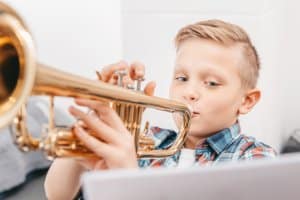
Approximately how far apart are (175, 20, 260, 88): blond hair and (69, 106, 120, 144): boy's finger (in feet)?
1.27

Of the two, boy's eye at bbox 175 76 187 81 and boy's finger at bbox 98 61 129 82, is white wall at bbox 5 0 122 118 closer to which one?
boy's eye at bbox 175 76 187 81

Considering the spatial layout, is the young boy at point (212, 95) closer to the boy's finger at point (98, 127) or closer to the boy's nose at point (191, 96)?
the boy's nose at point (191, 96)

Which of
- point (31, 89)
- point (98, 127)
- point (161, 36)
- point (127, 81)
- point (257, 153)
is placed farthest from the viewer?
point (161, 36)

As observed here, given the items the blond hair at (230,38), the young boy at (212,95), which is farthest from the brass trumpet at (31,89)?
the blond hair at (230,38)

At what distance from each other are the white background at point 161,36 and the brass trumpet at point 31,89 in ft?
1.97

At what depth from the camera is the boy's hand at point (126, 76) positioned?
765 millimetres

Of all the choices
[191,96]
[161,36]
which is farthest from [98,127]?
[161,36]

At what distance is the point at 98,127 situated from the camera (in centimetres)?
66

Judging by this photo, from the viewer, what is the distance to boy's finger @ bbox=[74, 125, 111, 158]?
25.8 inches

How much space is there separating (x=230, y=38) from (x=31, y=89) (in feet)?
1.74

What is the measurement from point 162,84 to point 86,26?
0.28m

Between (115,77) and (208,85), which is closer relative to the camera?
(115,77)

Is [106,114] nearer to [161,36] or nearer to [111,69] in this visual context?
[111,69]

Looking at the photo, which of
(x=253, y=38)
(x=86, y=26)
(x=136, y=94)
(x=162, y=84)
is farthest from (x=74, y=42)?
(x=136, y=94)
